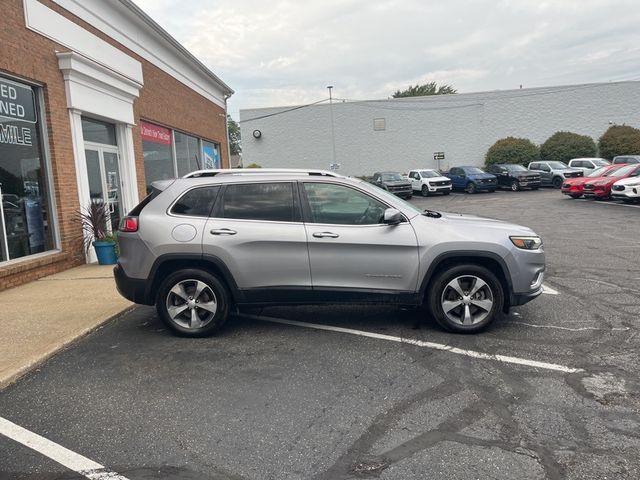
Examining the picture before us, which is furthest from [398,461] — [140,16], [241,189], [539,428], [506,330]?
[140,16]

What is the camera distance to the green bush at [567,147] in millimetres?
34531

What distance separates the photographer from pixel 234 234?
5.22m

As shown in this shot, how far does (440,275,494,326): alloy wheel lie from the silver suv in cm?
1

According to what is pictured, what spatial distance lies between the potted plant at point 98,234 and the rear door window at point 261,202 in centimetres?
530

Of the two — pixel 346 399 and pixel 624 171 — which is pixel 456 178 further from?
pixel 346 399

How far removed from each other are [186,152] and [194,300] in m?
12.6

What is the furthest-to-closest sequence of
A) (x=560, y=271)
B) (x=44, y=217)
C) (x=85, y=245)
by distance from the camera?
(x=85, y=245) < (x=44, y=217) < (x=560, y=271)

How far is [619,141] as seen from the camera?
33.5m

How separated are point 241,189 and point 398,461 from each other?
335 cm

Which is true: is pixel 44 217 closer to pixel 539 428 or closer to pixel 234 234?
pixel 234 234

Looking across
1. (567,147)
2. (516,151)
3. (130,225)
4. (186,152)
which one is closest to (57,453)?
(130,225)

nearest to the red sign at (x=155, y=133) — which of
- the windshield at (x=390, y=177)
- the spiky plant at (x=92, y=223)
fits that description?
the spiky plant at (x=92, y=223)

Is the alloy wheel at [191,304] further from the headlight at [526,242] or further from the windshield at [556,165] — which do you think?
the windshield at [556,165]

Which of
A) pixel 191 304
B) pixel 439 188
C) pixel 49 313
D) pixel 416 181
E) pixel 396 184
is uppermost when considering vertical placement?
pixel 416 181
